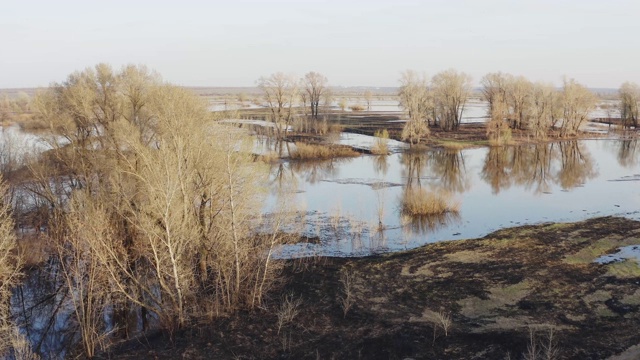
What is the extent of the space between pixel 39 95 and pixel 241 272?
573 inches

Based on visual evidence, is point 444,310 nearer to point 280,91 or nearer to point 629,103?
point 280,91

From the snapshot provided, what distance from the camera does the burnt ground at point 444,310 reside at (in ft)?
40.0

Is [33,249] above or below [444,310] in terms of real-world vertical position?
above

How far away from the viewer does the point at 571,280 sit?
15.8 metres

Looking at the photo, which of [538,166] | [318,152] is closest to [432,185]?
[538,166]

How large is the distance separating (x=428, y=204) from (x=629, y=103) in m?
48.9

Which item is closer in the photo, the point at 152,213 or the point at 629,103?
the point at 152,213

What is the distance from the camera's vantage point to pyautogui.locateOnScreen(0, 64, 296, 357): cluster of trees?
41.8 feet

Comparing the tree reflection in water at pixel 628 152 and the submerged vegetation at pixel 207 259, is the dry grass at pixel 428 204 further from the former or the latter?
the tree reflection in water at pixel 628 152

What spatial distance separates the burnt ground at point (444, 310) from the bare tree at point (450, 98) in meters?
40.6

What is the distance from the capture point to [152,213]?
46.1ft

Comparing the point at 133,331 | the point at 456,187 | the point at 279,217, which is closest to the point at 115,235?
the point at 133,331

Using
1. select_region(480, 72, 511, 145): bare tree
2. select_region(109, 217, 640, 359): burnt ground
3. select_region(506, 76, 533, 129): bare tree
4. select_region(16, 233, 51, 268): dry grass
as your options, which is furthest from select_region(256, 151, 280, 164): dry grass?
select_region(506, 76, 533, 129): bare tree

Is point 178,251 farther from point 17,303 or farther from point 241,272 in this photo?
point 17,303
